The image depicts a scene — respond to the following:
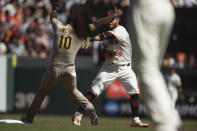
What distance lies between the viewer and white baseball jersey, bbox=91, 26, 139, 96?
11.2 meters

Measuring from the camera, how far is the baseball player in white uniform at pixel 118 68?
11.2m

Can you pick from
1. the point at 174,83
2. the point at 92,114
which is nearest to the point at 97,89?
the point at 92,114

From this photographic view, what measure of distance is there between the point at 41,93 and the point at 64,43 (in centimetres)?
105

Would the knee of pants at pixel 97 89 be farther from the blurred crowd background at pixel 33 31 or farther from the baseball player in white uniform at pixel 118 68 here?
the blurred crowd background at pixel 33 31

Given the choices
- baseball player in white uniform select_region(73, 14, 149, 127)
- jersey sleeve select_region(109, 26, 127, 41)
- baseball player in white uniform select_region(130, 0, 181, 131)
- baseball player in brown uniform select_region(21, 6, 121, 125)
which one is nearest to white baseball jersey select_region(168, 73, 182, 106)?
baseball player in white uniform select_region(73, 14, 149, 127)

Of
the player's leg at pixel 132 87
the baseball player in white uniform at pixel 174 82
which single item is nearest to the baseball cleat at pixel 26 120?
the player's leg at pixel 132 87

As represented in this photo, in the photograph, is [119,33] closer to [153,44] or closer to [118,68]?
[118,68]

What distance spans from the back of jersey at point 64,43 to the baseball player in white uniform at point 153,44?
4445 millimetres

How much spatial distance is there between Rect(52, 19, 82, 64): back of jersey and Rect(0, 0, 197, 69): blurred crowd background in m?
5.41

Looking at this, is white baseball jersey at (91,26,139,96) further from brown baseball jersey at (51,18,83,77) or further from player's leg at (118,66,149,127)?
brown baseball jersey at (51,18,83,77)

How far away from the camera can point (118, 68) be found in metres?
11.4

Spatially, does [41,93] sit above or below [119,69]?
below

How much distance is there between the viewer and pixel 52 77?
1012 centimetres

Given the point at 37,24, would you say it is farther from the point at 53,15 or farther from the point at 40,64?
the point at 53,15
